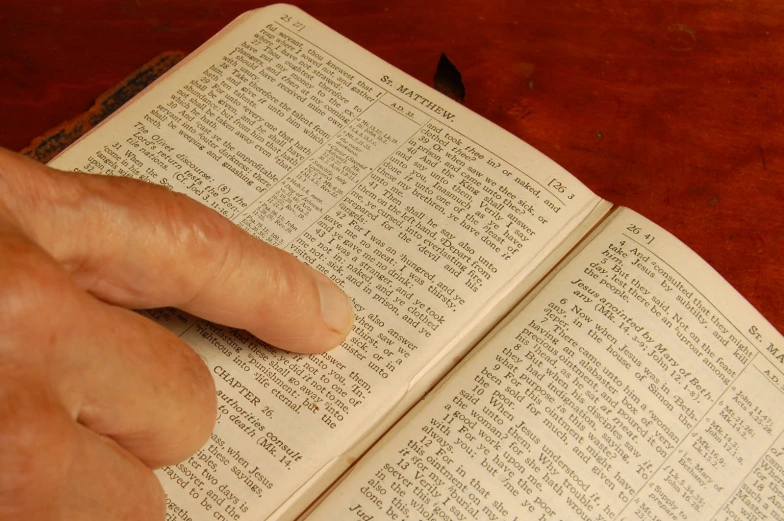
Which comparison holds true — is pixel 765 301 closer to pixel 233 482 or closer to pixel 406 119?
pixel 406 119

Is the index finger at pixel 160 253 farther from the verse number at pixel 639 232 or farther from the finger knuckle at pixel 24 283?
the verse number at pixel 639 232

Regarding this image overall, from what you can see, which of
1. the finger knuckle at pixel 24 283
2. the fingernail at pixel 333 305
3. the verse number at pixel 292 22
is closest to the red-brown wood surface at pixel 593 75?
the verse number at pixel 292 22

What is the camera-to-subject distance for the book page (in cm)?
51

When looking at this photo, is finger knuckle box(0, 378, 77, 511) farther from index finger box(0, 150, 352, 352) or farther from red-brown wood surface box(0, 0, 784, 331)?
red-brown wood surface box(0, 0, 784, 331)

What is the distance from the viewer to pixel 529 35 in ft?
2.53

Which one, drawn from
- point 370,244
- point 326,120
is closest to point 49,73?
point 326,120

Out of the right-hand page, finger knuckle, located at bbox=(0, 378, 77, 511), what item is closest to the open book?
the right-hand page

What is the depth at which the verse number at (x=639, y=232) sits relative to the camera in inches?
22.6

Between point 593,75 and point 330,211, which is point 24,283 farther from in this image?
point 593,75

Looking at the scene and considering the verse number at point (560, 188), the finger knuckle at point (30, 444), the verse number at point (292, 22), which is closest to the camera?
the finger knuckle at point (30, 444)

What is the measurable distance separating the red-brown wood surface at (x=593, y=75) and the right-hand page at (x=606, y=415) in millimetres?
118

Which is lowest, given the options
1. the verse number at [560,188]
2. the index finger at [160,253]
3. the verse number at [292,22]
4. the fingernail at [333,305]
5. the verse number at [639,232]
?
the fingernail at [333,305]

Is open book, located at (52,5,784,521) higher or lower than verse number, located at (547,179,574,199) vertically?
lower

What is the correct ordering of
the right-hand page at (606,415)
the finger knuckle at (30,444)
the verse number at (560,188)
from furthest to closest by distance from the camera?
the verse number at (560,188) → the right-hand page at (606,415) → the finger knuckle at (30,444)
